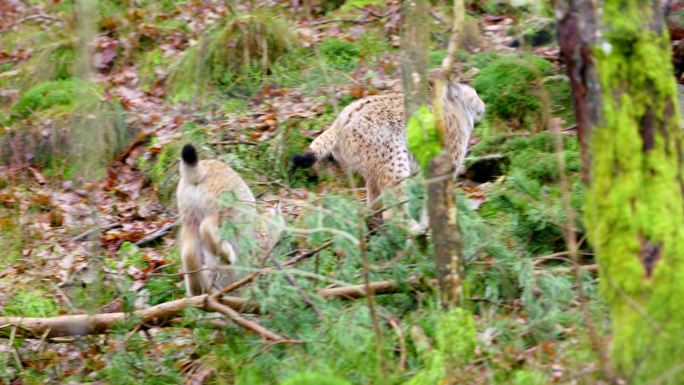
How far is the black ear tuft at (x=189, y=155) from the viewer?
6.12m

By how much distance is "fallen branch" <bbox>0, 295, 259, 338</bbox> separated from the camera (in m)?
5.58

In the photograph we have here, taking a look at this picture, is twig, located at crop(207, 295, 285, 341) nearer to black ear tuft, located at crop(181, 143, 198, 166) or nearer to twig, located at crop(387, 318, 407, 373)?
twig, located at crop(387, 318, 407, 373)

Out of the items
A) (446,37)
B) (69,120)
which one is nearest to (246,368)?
(69,120)

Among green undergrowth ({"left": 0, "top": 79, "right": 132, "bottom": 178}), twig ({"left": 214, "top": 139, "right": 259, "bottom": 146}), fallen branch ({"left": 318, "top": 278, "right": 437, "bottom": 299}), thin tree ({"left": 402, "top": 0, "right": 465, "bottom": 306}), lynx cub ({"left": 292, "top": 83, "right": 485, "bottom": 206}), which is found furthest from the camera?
green undergrowth ({"left": 0, "top": 79, "right": 132, "bottom": 178})

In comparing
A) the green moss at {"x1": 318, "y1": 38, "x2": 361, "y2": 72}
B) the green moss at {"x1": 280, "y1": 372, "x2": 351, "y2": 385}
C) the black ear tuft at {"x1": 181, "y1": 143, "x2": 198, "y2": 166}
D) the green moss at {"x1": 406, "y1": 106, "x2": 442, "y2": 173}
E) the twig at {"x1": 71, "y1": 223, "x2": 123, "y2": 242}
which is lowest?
the twig at {"x1": 71, "y1": 223, "x2": 123, "y2": 242}

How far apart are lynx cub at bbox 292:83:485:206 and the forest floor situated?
32 cm

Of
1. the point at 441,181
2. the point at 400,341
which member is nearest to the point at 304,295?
the point at 400,341

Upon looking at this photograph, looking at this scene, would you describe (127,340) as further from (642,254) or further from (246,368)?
(642,254)

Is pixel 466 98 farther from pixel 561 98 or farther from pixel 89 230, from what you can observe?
pixel 89 230

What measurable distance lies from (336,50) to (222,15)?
1.43 m

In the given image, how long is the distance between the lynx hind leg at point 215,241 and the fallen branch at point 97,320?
19.8 inches

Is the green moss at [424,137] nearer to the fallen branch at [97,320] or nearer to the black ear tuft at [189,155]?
the fallen branch at [97,320]

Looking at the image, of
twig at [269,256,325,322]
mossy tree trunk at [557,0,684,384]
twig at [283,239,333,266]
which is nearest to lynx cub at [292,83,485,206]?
twig at [283,239,333,266]

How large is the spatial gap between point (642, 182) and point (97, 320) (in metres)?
3.43
